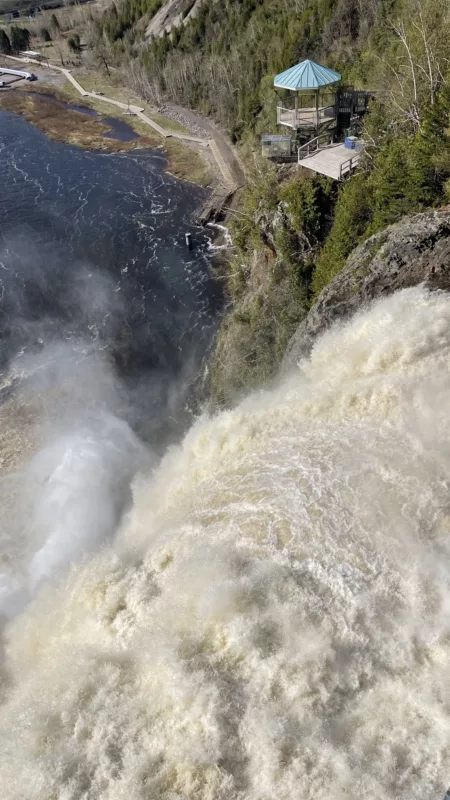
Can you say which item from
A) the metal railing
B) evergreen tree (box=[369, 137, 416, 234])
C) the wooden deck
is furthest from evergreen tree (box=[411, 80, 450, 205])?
the wooden deck

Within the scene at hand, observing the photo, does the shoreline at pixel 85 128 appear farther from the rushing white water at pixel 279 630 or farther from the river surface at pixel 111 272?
the rushing white water at pixel 279 630

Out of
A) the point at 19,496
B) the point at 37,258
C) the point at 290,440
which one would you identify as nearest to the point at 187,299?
the point at 37,258

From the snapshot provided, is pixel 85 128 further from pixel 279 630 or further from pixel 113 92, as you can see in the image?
pixel 279 630

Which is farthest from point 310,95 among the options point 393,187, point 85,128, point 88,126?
point 88,126

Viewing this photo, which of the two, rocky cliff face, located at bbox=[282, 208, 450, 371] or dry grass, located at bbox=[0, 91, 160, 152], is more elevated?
dry grass, located at bbox=[0, 91, 160, 152]

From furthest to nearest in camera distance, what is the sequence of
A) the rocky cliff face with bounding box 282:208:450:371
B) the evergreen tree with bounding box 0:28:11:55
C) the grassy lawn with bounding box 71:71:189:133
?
the evergreen tree with bounding box 0:28:11:55 → the grassy lawn with bounding box 71:71:189:133 → the rocky cliff face with bounding box 282:208:450:371

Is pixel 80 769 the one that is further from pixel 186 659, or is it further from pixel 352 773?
pixel 352 773

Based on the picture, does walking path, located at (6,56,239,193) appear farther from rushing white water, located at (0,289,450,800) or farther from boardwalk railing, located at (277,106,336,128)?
rushing white water, located at (0,289,450,800)
